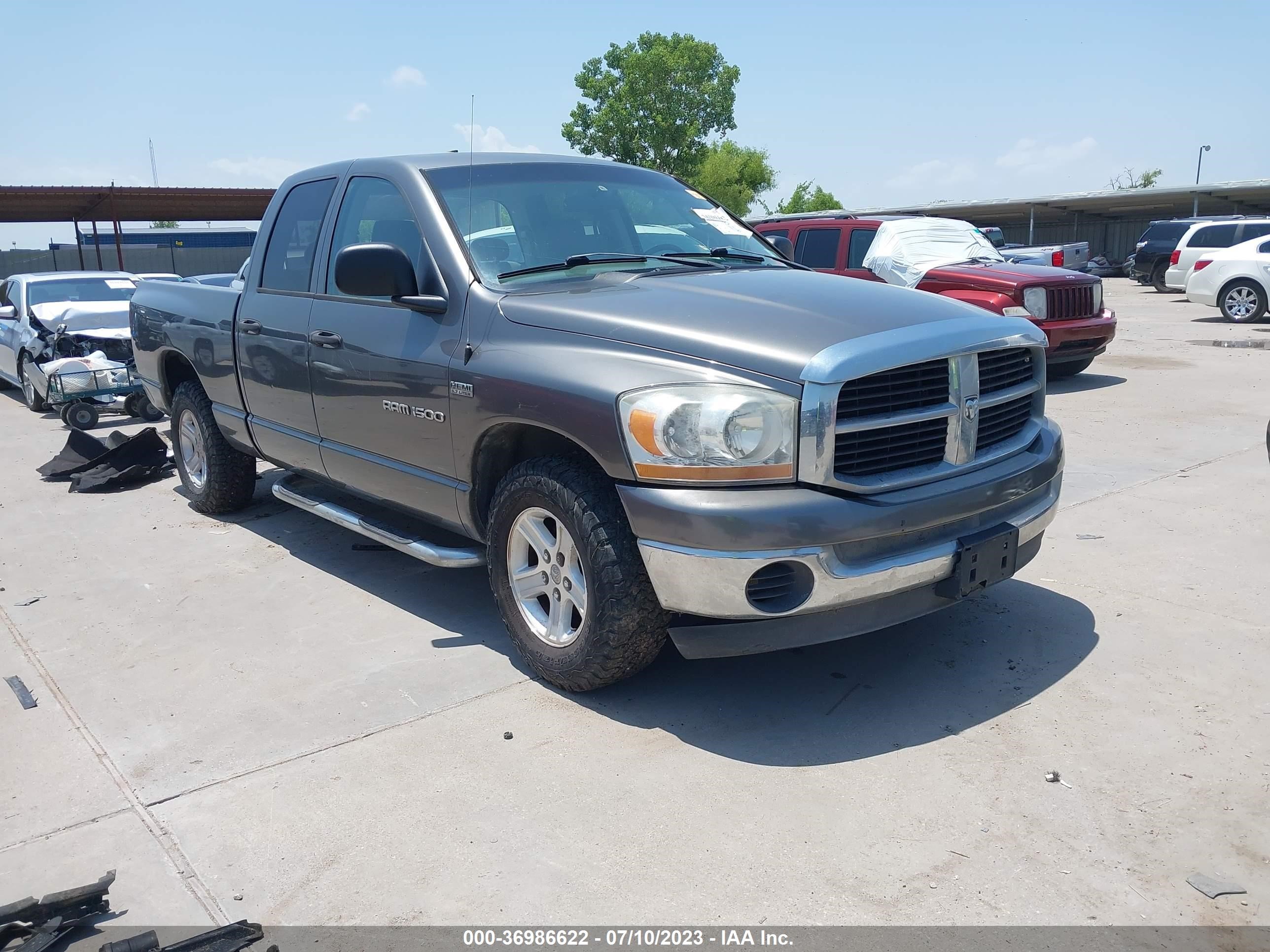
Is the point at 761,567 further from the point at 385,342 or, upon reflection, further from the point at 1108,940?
the point at 385,342

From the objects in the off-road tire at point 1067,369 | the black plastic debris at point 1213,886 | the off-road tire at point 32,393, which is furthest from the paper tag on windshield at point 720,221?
the off-road tire at point 32,393

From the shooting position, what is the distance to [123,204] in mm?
30688

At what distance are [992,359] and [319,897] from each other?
286 centimetres

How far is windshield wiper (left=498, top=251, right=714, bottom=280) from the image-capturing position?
14.1ft

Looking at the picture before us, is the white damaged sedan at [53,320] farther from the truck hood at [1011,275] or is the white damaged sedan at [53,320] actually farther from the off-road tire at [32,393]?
the truck hood at [1011,275]

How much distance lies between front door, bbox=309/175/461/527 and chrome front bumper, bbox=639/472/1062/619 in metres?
1.23

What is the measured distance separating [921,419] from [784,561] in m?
→ 0.72

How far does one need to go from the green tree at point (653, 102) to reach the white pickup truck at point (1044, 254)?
43.5 meters

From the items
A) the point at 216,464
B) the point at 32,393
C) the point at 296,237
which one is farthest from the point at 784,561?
the point at 32,393

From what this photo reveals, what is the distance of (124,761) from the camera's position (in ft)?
11.8

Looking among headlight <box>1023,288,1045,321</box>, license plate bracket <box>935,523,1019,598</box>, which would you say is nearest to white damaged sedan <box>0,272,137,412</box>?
headlight <box>1023,288,1045,321</box>

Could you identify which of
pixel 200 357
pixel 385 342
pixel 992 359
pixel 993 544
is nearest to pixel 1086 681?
pixel 993 544

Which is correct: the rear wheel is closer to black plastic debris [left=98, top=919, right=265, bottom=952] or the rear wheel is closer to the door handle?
the door handle

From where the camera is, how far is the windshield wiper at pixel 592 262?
4297 millimetres
